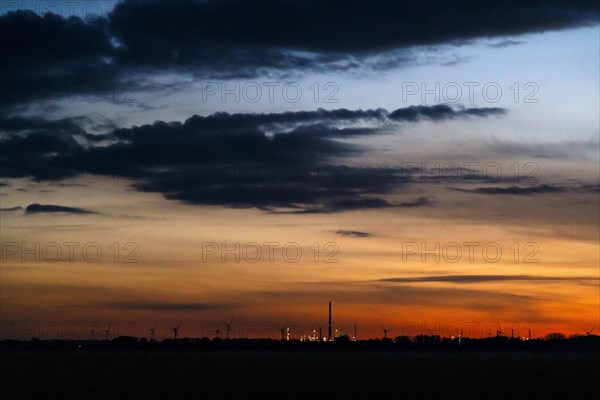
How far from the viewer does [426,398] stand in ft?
333

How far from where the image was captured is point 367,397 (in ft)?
327

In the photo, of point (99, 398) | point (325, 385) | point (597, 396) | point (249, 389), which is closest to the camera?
point (99, 398)

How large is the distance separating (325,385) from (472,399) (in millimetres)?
31476

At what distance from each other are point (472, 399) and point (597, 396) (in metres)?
13.8

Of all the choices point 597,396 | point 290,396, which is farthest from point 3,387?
point 597,396

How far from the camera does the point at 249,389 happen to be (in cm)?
11606

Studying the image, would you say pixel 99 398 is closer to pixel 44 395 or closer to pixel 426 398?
pixel 44 395

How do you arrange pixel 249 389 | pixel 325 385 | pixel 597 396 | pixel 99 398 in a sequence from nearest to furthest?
pixel 99 398
pixel 597 396
pixel 249 389
pixel 325 385

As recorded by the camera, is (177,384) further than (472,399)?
Yes

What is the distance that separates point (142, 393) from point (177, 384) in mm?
27050

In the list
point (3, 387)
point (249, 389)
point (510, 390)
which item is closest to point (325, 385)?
point (249, 389)

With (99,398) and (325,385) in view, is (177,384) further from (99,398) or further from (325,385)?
(99,398)

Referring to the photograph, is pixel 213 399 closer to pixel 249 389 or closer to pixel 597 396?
pixel 249 389

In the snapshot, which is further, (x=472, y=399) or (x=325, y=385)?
(x=325, y=385)
